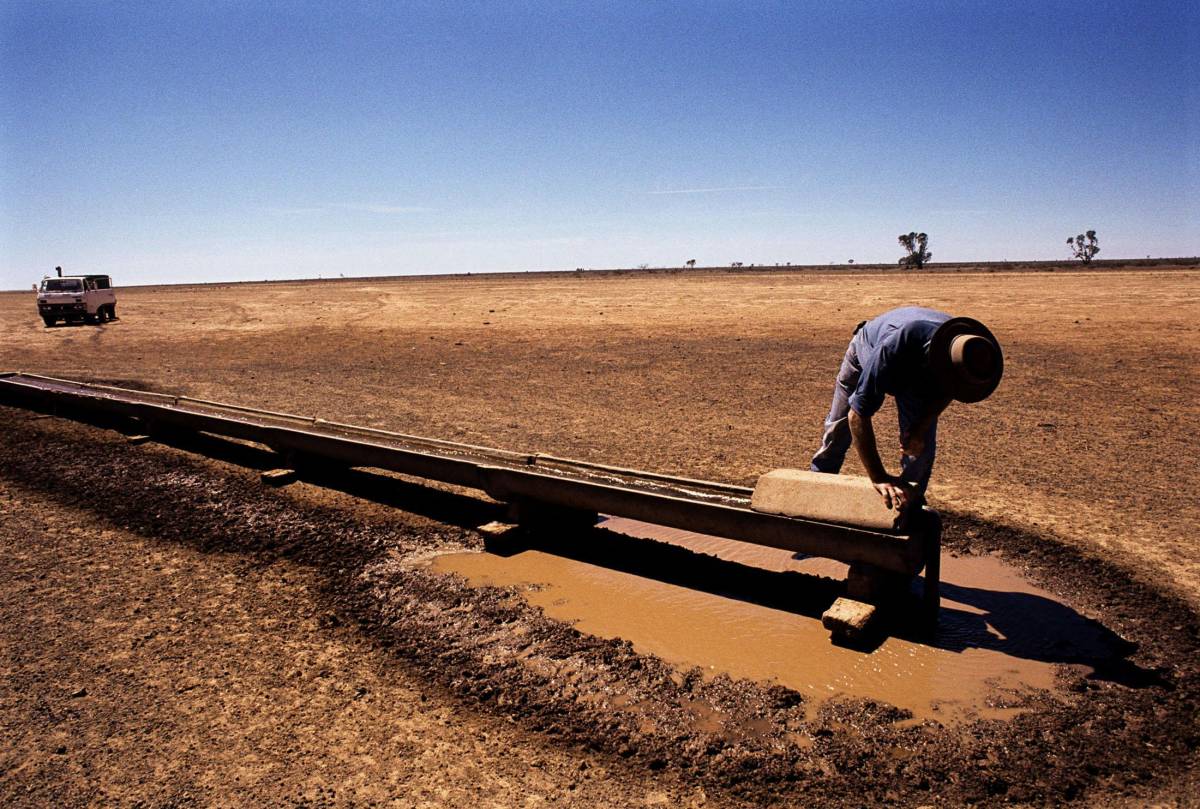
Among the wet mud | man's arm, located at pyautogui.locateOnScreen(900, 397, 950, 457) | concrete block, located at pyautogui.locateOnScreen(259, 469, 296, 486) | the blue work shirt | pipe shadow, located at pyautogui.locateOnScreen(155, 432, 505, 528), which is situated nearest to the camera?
the wet mud

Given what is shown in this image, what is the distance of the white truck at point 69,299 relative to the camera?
27.2m

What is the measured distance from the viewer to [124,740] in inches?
129

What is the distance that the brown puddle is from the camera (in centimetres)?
361

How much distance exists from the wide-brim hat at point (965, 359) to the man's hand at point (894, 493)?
53 cm

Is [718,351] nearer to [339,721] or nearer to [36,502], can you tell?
[36,502]

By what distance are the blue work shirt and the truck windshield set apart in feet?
A: 102

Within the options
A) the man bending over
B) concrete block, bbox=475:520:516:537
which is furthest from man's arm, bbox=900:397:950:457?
concrete block, bbox=475:520:516:537

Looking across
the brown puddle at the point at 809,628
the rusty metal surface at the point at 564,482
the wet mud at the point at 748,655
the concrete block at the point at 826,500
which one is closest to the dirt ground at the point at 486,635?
the wet mud at the point at 748,655

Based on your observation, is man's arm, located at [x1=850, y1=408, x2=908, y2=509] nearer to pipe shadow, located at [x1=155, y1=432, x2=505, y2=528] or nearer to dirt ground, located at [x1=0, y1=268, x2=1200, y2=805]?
dirt ground, located at [x1=0, y1=268, x2=1200, y2=805]

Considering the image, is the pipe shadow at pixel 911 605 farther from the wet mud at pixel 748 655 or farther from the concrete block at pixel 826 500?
the concrete block at pixel 826 500

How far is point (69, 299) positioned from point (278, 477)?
26.1 metres

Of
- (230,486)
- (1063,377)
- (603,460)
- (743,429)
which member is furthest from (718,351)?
(230,486)

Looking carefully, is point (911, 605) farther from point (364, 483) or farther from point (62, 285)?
point (62, 285)

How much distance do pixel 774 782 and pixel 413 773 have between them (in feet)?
4.51
